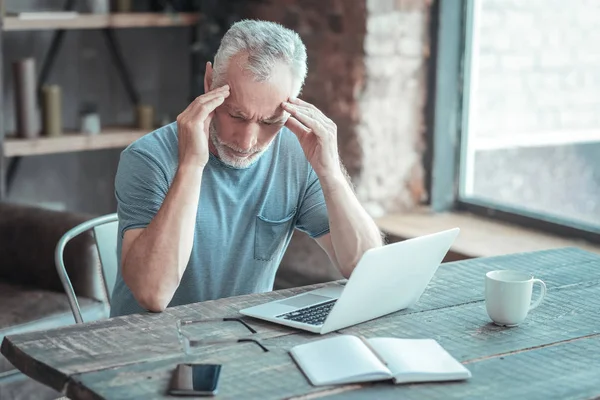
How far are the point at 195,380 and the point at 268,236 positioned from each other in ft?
2.77

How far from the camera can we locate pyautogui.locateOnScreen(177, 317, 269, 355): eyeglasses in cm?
181

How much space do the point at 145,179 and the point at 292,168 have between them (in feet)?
1.38

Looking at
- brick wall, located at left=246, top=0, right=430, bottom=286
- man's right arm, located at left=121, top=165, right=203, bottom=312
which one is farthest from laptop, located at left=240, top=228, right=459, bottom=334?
brick wall, located at left=246, top=0, right=430, bottom=286

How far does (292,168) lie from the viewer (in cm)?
248

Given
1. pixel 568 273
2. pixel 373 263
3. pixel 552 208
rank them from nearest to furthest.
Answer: pixel 373 263 → pixel 568 273 → pixel 552 208

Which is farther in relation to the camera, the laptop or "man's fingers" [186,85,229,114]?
"man's fingers" [186,85,229,114]

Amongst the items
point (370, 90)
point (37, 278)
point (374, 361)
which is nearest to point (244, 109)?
point (374, 361)

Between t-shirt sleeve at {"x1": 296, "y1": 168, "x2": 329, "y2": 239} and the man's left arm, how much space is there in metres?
0.08

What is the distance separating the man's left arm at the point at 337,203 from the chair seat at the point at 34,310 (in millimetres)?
1089

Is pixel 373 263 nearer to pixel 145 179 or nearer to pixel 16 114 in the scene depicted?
pixel 145 179

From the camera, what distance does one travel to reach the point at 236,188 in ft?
7.83

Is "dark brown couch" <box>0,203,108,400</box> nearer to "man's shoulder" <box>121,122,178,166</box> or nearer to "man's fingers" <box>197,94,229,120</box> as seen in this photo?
"man's shoulder" <box>121,122,178,166</box>

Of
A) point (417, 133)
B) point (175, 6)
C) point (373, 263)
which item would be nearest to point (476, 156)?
point (417, 133)

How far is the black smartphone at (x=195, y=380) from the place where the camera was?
1.56 metres
